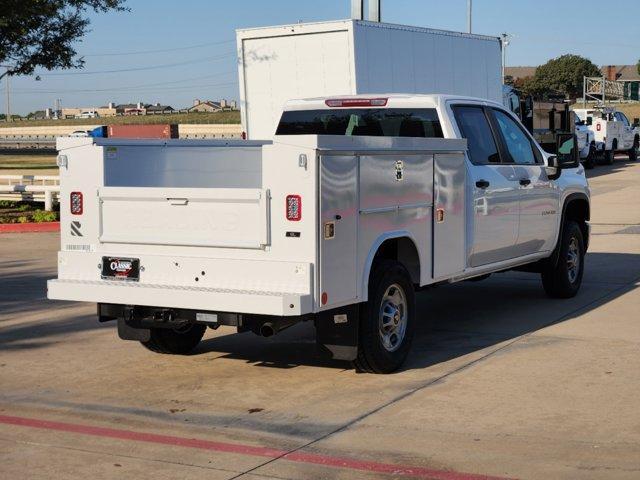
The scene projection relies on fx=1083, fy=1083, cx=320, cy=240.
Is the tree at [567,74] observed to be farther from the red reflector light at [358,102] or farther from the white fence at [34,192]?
the red reflector light at [358,102]

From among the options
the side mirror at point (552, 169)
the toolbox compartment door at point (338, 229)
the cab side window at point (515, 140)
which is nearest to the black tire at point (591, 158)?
the side mirror at point (552, 169)

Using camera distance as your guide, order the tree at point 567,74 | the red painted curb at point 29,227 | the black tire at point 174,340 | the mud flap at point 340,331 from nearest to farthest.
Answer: the mud flap at point 340,331
the black tire at point 174,340
the red painted curb at point 29,227
the tree at point 567,74

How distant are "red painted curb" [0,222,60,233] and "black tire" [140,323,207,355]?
10903 mm

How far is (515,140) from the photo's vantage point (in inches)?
429

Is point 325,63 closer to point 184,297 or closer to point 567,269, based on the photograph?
point 567,269

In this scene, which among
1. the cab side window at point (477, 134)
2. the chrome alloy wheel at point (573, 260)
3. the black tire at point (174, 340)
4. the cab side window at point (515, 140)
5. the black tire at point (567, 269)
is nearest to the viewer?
the black tire at point (174, 340)

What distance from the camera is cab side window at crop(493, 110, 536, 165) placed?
34.8 feet

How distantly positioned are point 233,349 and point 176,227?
2.02 metres

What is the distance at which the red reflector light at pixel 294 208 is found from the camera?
291 inches

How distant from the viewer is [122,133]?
3244 centimetres

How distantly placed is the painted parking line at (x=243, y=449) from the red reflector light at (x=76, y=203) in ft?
5.75

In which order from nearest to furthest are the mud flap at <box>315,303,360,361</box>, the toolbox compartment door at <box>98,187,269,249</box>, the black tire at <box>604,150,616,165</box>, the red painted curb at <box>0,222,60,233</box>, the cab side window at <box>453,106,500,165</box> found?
the toolbox compartment door at <box>98,187,269,249</box>
the mud flap at <box>315,303,360,361</box>
the cab side window at <box>453,106,500,165</box>
the red painted curb at <box>0,222,60,233</box>
the black tire at <box>604,150,616,165</box>

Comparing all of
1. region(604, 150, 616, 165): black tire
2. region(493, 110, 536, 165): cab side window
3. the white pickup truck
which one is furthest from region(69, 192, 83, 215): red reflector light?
region(604, 150, 616, 165): black tire

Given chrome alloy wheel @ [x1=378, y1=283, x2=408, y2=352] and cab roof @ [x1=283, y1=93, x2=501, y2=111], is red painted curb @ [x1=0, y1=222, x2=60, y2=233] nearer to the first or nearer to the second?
cab roof @ [x1=283, y1=93, x2=501, y2=111]
